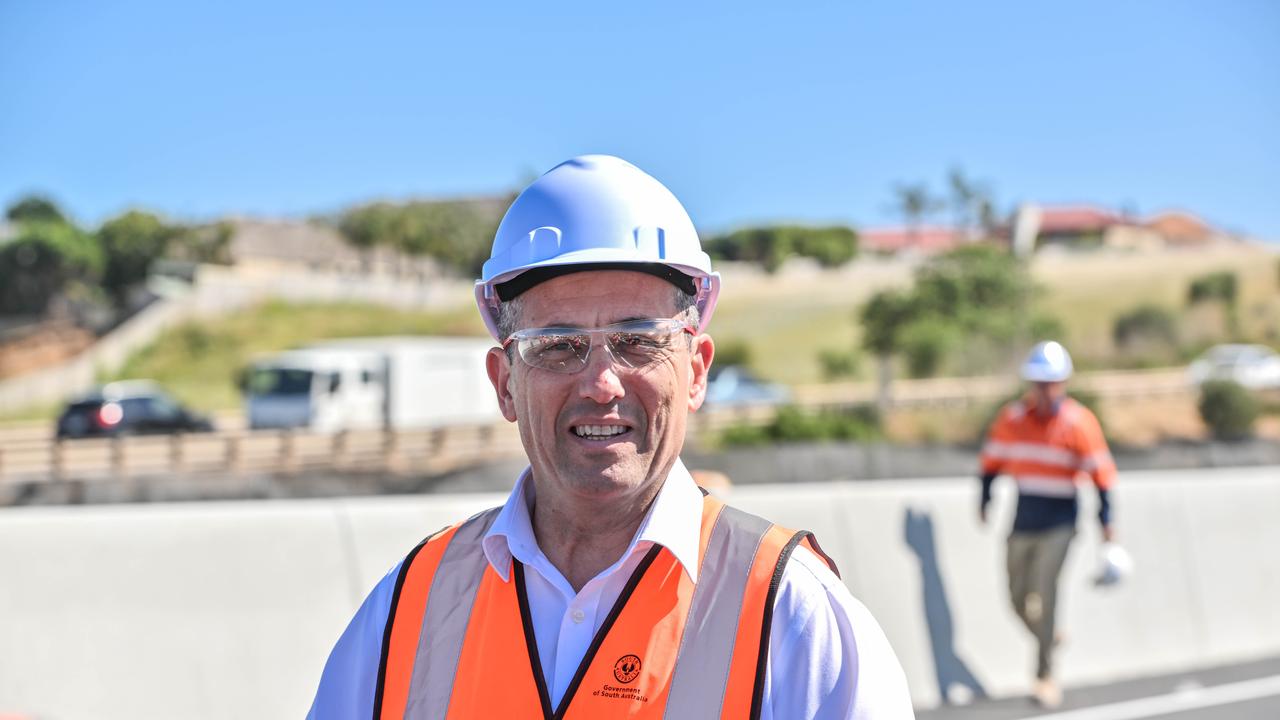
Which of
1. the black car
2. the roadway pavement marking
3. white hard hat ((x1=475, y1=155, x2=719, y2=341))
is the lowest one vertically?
the black car

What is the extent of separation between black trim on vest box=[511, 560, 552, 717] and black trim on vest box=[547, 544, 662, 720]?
11 mm

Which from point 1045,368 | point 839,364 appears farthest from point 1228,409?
point 1045,368

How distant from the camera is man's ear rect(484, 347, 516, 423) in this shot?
98.7 inches

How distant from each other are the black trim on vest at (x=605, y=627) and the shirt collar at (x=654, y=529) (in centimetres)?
3

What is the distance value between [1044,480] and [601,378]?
7377mm

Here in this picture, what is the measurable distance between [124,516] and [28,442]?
88.7ft

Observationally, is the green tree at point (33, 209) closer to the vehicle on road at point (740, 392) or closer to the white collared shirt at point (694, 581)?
the vehicle on road at point (740, 392)

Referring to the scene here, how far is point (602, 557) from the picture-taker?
2396 mm

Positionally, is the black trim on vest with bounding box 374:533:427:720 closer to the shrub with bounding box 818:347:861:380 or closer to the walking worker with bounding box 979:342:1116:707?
the walking worker with bounding box 979:342:1116:707

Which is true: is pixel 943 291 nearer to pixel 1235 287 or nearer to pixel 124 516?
pixel 124 516

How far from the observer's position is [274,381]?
3434cm

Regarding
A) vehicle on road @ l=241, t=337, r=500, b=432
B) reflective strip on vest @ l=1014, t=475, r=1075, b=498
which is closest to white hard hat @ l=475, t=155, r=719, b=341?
reflective strip on vest @ l=1014, t=475, r=1075, b=498

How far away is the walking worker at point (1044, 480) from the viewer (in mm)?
8844

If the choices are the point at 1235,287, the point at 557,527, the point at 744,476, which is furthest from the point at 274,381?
the point at 1235,287
